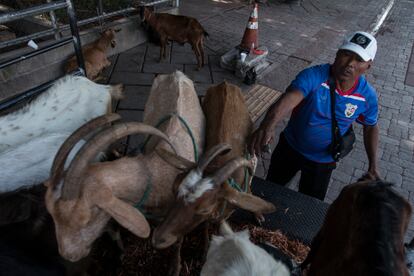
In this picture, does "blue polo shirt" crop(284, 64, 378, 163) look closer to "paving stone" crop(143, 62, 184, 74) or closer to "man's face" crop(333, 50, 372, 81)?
"man's face" crop(333, 50, 372, 81)

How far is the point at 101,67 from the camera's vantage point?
218 inches

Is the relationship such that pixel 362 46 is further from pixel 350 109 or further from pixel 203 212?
pixel 203 212

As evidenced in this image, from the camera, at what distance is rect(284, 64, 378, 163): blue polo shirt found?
256 cm

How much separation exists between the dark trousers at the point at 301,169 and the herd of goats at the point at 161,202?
462 mm

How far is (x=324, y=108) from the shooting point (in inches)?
104

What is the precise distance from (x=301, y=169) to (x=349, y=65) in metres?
1.17

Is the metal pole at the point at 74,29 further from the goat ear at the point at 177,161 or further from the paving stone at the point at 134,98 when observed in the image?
the goat ear at the point at 177,161

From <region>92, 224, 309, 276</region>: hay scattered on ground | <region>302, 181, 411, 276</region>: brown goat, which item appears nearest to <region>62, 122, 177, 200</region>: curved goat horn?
<region>92, 224, 309, 276</region>: hay scattered on ground

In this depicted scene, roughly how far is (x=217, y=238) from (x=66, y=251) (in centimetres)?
101

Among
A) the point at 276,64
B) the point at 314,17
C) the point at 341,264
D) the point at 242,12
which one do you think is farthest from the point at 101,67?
the point at 314,17

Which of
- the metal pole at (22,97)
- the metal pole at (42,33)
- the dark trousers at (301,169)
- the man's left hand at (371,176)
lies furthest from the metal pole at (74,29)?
the man's left hand at (371,176)

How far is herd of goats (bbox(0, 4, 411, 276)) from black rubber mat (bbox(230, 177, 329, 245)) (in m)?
0.56

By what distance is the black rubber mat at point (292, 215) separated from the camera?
3043 mm

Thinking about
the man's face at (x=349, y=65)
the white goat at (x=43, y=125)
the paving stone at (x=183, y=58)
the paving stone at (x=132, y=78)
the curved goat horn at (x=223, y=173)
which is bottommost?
the paving stone at (x=132, y=78)
